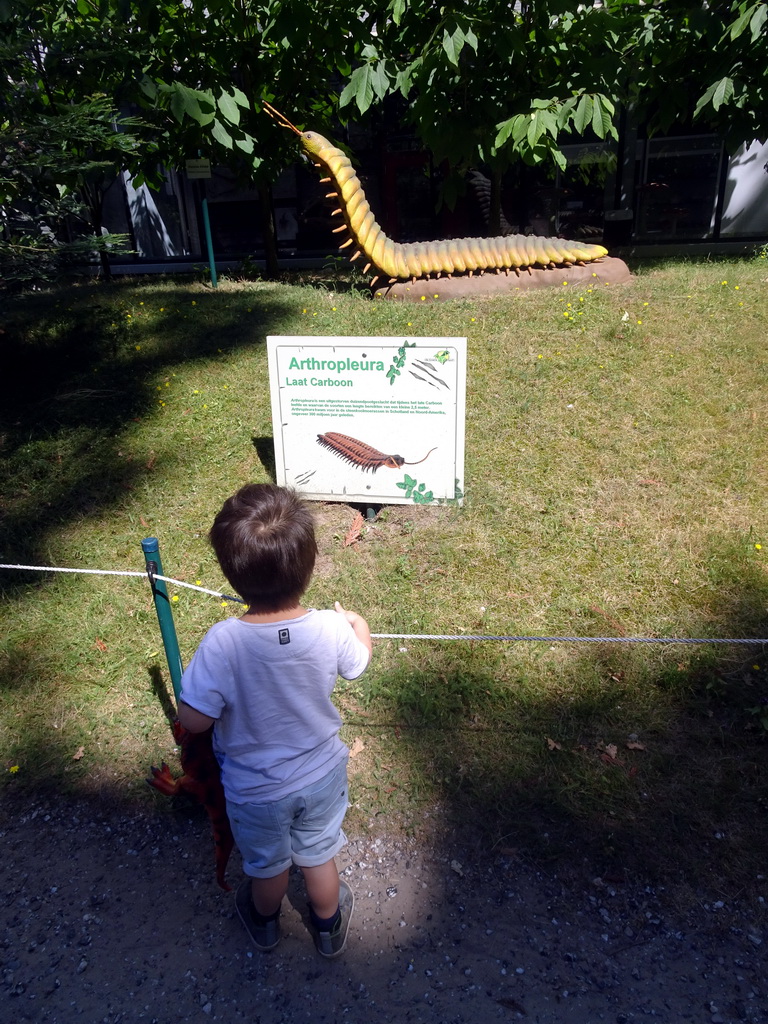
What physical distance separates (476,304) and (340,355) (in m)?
3.52

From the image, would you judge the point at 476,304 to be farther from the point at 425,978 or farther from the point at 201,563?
the point at 425,978

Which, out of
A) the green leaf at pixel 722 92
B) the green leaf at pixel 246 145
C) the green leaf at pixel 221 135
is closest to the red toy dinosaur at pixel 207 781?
the green leaf at pixel 221 135

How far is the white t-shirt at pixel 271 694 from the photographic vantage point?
6.29ft

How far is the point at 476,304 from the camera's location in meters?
7.21

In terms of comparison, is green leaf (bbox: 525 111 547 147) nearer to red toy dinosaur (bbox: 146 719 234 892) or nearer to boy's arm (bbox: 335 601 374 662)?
boy's arm (bbox: 335 601 374 662)

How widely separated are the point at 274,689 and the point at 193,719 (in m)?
0.22

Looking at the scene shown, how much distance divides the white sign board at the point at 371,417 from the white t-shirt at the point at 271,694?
220 centimetres

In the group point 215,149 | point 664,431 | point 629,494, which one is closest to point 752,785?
point 629,494

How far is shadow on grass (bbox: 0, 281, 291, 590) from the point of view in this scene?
16.0 feet

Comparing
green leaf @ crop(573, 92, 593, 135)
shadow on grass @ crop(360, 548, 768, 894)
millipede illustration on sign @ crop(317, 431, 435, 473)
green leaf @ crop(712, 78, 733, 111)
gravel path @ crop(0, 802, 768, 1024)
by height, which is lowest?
gravel path @ crop(0, 802, 768, 1024)

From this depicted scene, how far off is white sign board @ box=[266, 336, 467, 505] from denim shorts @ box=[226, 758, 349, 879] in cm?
229

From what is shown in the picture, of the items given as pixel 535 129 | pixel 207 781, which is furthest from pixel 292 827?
pixel 535 129

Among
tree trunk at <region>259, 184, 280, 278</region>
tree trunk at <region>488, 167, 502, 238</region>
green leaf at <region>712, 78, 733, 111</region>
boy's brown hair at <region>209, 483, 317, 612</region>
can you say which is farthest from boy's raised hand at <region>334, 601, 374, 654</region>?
tree trunk at <region>259, 184, 280, 278</region>

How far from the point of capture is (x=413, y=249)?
7.68 meters
